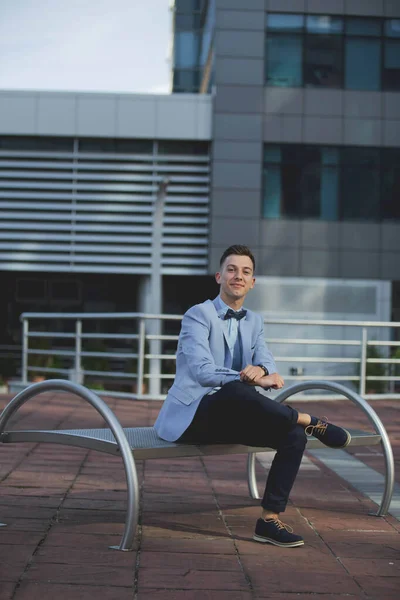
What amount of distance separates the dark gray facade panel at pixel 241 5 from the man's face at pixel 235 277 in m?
20.8

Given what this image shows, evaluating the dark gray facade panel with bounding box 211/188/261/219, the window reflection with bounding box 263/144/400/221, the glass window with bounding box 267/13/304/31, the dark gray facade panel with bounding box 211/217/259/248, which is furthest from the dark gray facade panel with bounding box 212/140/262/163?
the glass window with bounding box 267/13/304/31

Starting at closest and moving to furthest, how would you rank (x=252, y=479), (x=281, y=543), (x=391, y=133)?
1. (x=281, y=543)
2. (x=252, y=479)
3. (x=391, y=133)

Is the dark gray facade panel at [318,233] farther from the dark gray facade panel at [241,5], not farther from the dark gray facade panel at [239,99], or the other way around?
the dark gray facade panel at [241,5]

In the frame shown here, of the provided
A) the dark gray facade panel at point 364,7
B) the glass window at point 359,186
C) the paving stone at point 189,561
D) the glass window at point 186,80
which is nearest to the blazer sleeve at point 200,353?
the paving stone at point 189,561

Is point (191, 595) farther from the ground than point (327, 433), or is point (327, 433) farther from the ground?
point (327, 433)

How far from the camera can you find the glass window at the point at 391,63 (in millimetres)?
24578

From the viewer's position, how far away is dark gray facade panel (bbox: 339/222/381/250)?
24.4m

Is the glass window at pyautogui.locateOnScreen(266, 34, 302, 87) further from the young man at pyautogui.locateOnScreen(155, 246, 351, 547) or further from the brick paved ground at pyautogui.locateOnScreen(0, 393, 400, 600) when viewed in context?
the young man at pyautogui.locateOnScreen(155, 246, 351, 547)

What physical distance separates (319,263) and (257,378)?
2006 centimetres

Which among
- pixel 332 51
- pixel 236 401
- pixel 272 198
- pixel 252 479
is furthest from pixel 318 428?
pixel 332 51

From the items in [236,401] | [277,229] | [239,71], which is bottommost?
[236,401]

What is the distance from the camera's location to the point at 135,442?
4.50 meters

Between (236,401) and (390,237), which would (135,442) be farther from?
(390,237)

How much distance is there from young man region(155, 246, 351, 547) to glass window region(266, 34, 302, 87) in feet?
67.1
